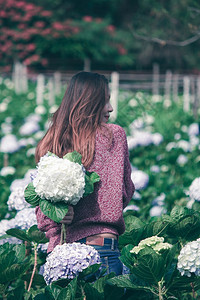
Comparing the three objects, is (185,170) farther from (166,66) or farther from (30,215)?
(166,66)

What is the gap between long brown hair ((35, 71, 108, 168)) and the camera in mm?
2037

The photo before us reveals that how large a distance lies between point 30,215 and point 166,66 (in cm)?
1722

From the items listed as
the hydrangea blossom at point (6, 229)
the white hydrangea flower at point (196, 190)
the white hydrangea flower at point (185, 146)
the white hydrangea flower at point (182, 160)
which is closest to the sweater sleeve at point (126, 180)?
the hydrangea blossom at point (6, 229)

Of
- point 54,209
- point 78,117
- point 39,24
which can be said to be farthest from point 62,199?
point 39,24

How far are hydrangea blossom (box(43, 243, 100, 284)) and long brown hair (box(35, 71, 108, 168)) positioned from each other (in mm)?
404

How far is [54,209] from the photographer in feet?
5.93

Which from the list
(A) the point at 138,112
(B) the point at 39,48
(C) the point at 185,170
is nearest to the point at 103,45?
(B) the point at 39,48

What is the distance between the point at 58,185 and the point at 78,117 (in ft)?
1.24

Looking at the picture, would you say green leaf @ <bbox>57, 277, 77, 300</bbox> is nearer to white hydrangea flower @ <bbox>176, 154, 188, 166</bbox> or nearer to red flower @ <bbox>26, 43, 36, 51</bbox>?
white hydrangea flower @ <bbox>176, 154, 188, 166</bbox>

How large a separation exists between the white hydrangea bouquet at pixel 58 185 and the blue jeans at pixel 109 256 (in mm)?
219

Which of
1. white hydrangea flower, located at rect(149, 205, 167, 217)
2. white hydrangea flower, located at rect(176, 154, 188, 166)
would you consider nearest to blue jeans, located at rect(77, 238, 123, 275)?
white hydrangea flower, located at rect(149, 205, 167, 217)

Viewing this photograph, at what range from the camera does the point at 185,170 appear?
4.50 m

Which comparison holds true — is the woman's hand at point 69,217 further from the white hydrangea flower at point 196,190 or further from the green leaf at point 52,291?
the white hydrangea flower at point 196,190

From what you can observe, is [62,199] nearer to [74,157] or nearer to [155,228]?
[74,157]
